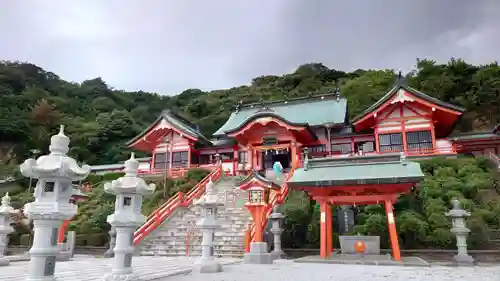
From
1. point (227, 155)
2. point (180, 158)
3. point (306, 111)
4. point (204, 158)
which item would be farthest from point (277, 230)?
point (306, 111)

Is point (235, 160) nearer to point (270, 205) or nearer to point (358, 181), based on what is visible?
point (270, 205)

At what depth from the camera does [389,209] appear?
1142 cm

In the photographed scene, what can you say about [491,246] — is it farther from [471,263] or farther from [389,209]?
[389,209]

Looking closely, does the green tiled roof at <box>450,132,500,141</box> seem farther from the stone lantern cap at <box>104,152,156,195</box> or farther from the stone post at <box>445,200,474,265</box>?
the stone lantern cap at <box>104,152,156,195</box>

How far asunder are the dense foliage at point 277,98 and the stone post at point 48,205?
370 inches

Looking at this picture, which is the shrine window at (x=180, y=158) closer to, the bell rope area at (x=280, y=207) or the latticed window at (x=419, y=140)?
the bell rope area at (x=280, y=207)

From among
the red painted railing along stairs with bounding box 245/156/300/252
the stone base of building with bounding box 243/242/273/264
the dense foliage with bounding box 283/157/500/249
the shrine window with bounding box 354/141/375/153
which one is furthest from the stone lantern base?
the shrine window with bounding box 354/141/375/153

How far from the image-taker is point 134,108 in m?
70.9

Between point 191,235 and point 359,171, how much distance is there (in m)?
7.59

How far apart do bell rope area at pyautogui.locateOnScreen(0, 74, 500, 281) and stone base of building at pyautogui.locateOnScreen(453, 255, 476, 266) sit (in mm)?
37

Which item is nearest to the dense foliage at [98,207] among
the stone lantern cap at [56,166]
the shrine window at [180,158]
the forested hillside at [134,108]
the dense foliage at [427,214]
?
the shrine window at [180,158]

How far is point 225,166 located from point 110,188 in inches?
700

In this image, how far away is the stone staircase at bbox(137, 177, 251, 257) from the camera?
45.8 feet

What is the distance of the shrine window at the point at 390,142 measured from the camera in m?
22.5
